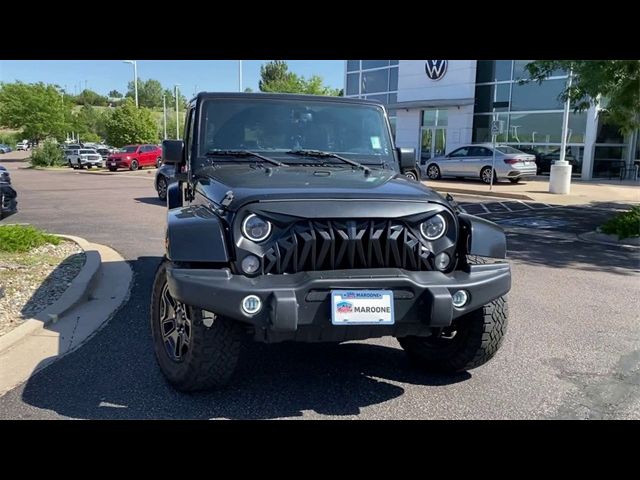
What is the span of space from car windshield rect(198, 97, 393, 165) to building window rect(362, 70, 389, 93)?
29528 millimetres

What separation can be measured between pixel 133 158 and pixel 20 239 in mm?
28445

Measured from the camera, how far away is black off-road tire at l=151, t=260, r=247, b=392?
3287mm

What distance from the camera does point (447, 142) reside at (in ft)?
96.3

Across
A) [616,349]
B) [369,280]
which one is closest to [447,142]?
[616,349]

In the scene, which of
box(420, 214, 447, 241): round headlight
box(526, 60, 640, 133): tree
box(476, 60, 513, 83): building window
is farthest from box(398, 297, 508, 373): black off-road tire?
box(476, 60, 513, 83): building window

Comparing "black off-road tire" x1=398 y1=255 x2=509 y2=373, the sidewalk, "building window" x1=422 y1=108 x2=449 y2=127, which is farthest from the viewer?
"building window" x1=422 y1=108 x2=449 y2=127

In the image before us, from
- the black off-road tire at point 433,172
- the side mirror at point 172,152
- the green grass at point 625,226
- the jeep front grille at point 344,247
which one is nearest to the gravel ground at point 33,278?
the side mirror at point 172,152

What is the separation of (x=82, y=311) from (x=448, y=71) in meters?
26.4

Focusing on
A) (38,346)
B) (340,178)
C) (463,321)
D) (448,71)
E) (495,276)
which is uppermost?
(448,71)

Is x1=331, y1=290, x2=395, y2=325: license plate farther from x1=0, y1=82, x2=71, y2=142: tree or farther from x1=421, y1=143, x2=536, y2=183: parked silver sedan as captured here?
x1=0, y1=82, x2=71, y2=142: tree

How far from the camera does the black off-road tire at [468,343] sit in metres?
3.71

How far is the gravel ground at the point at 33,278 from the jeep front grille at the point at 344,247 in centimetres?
297

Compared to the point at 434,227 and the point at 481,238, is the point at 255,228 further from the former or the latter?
the point at 481,238
